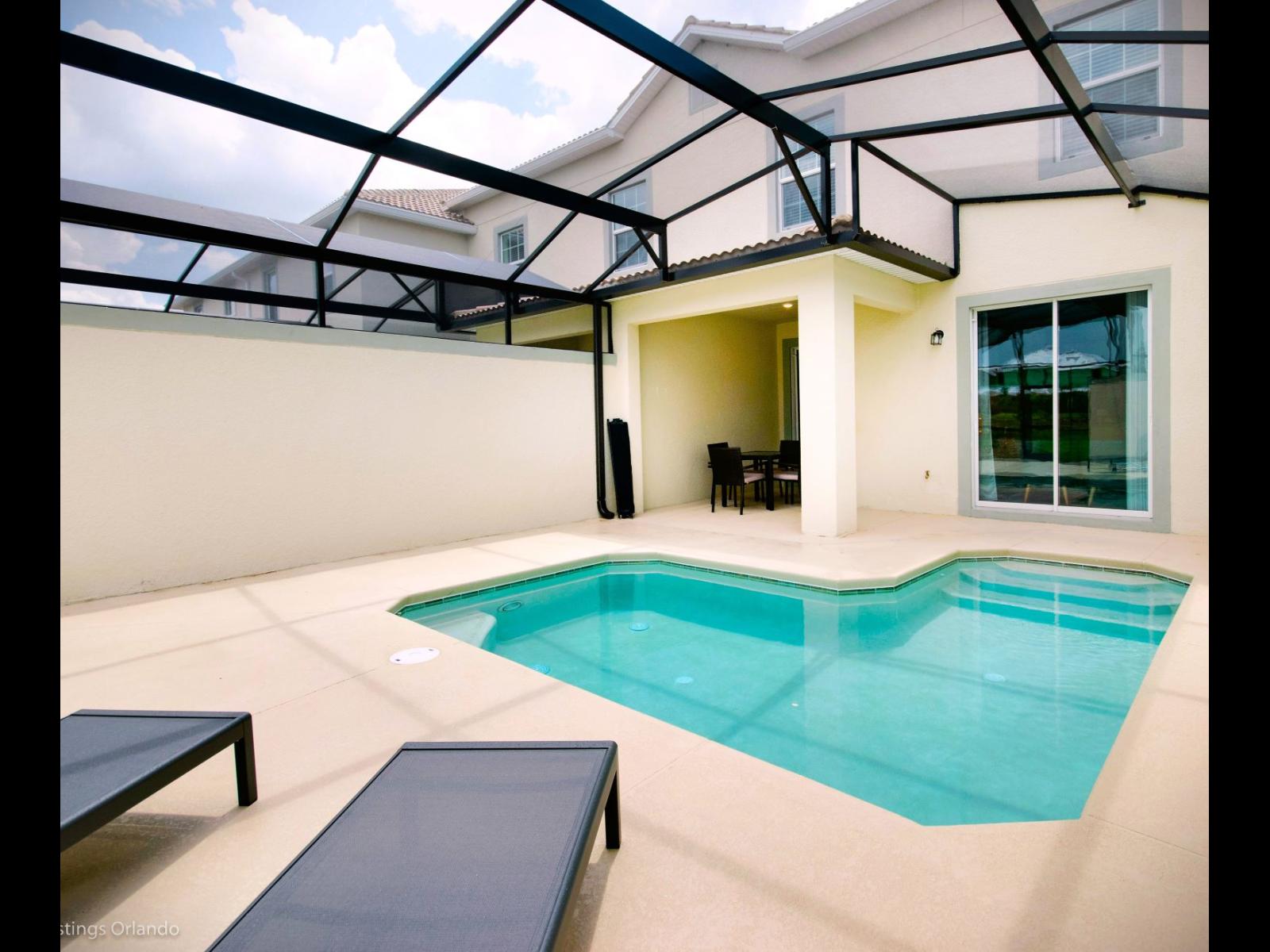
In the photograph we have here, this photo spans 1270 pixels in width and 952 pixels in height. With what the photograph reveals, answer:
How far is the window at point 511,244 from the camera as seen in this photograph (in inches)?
521

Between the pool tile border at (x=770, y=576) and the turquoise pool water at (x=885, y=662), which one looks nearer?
the turquoise pool water at (x=885, y=662)

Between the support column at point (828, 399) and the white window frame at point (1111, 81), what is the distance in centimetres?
308

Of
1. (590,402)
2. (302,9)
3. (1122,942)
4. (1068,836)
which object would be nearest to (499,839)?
(1122,942)

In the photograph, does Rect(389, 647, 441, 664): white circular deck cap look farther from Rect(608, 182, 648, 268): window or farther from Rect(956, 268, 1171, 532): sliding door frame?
Rect(608, 182, 648, 268): window

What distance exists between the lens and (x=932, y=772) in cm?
300

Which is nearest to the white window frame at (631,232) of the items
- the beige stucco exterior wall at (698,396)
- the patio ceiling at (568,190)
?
the beige stucco exterior wall at (698,396)

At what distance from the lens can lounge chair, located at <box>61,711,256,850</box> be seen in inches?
71.7

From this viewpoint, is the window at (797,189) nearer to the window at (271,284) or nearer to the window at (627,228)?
the window at (627,228)

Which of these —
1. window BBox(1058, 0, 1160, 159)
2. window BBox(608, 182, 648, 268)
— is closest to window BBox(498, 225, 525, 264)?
window BBox(608, 182, 648, 268)

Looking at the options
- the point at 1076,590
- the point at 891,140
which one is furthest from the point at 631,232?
the point at 1076,590

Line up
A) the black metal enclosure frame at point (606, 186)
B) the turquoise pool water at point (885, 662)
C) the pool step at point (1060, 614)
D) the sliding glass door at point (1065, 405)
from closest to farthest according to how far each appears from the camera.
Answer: the turquoise pool water at point (885, 662) < the black metal enclosure frame at point (606, 186) < the pool step at point (1060, 614) < the sliding glass door at point (1065, 405)

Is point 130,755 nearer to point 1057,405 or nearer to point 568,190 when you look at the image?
point 568,190

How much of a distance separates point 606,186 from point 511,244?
23.8 ft
